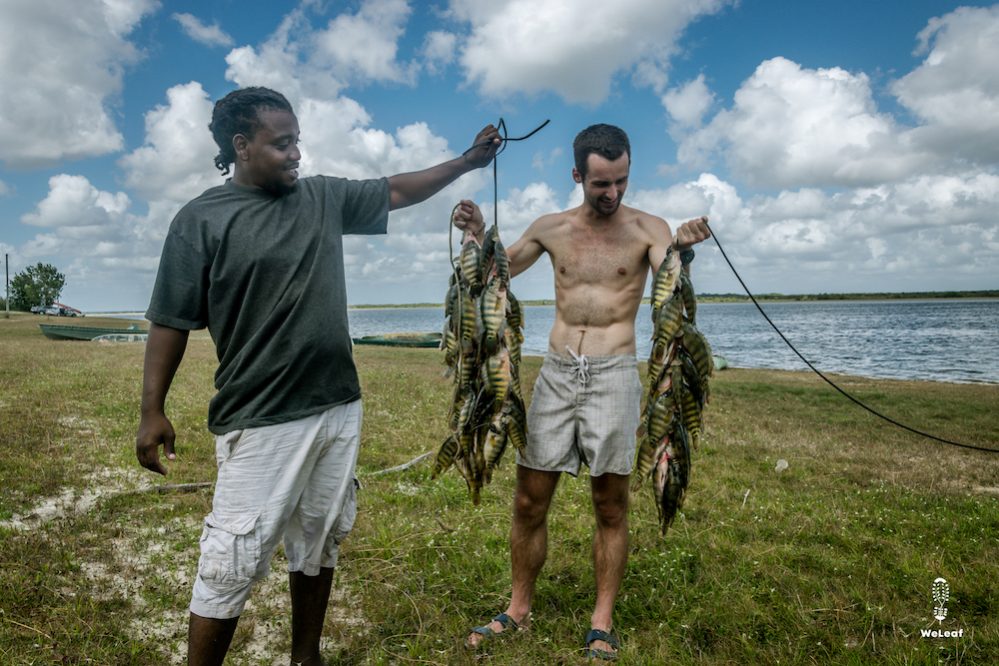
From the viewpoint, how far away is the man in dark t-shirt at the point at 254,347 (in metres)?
3.23

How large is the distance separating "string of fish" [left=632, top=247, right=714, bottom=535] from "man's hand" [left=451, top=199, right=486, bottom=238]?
1112mm

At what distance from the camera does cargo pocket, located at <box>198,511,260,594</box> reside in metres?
3.21

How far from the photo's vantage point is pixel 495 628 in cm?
442

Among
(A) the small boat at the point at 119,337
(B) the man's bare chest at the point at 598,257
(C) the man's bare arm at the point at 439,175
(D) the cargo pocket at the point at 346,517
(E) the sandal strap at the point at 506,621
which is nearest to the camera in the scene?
(D) the cargo pocket at the point at 346,517

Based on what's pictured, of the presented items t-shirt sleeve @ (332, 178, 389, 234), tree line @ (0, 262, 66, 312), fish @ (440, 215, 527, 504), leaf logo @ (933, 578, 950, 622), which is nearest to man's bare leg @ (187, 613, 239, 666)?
fish @ (440, 215, 527, 504)

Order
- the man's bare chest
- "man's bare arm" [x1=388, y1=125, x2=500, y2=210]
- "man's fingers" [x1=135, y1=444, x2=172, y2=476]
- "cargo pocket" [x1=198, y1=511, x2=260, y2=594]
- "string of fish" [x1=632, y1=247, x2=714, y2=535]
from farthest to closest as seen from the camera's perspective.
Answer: the man's bare chest
"man's bare arm" [x1=388, y1=125, x2=500, y2=210]
"string of fish" [x1=632, y1=247, x2=714, y2=535]
"man's fingers" [x1=135, y1=444, x2=172, y2=476]
"cargo pocket" [x1=198, y1=511, x2=260, y2=594]


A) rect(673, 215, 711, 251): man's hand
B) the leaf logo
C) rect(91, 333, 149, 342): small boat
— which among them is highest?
rect(673, 215, 711, 251): man's hand

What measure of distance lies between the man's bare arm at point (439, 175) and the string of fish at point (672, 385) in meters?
1.34

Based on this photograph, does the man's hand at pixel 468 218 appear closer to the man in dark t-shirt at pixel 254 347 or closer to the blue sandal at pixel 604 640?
the man in dark t-shirt at pixel 254 347

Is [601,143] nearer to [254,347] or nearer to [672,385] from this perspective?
[672,385]

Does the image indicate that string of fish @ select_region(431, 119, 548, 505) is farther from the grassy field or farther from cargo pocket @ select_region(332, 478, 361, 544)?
the grassy field

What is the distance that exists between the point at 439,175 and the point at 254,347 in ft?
5.19

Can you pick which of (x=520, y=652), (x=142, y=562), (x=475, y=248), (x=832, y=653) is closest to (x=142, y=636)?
(x=142, y=562)

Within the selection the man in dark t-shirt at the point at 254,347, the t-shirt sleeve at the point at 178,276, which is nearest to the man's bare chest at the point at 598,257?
the man in dark t-shirt at the point at 254,347
